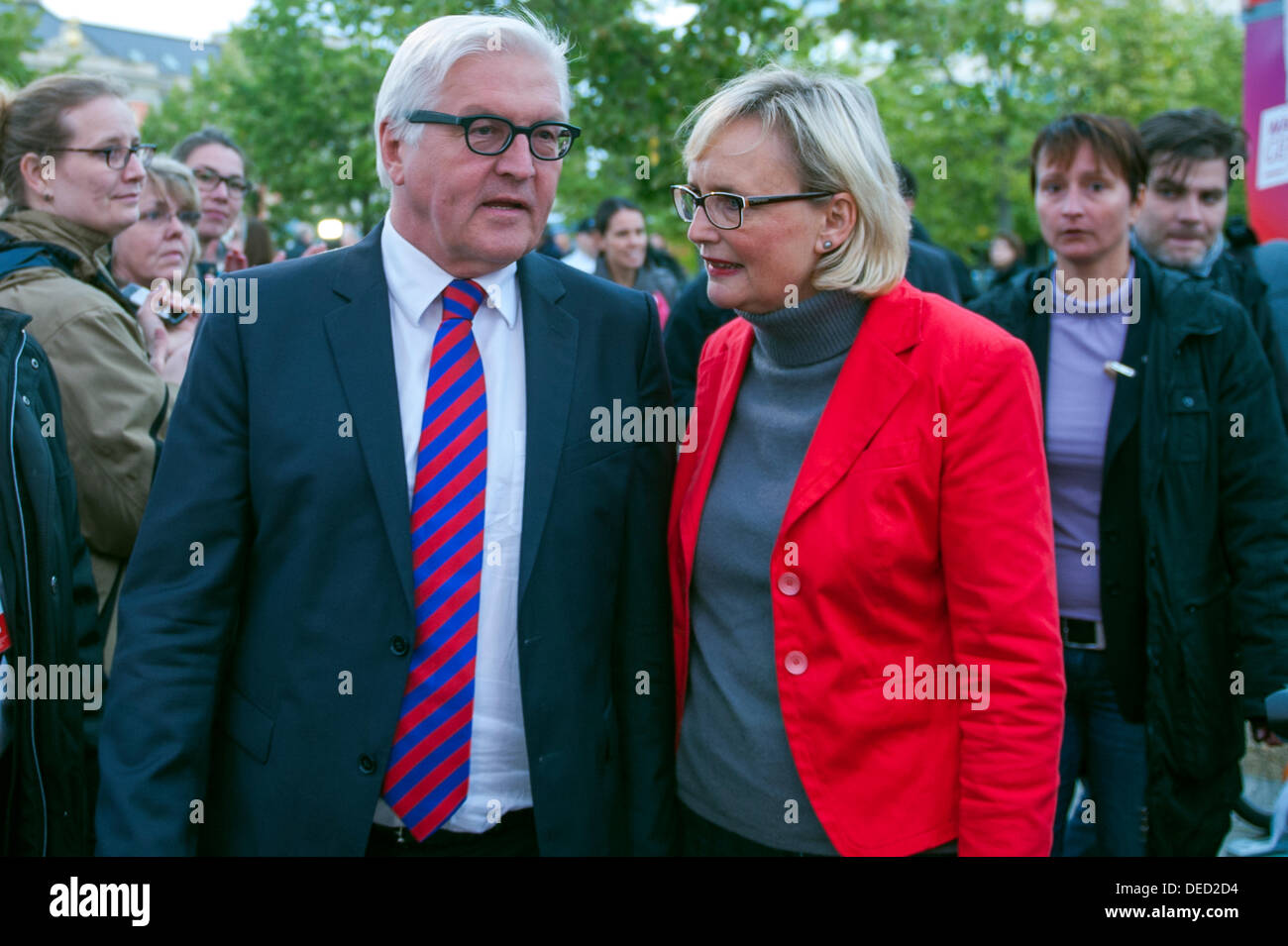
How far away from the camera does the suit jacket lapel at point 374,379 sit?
2098 millimetres

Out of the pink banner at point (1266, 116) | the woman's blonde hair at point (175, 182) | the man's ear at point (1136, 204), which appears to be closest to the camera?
the man's ear at point (1136, 204)

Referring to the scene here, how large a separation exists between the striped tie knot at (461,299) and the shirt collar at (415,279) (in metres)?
0.01

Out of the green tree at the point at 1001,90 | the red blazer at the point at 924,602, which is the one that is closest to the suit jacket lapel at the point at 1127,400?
the red blazer at the point at 924,602

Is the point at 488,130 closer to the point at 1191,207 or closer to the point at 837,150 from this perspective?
the point at 837,150

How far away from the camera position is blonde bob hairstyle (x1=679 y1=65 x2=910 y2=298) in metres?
2.31

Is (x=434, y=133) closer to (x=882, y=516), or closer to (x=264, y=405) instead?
(x=264, y=405)

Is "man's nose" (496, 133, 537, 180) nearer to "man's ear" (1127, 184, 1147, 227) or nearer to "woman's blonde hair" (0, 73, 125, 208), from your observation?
"woman's blonde hair" (0, 73, 125, 208)

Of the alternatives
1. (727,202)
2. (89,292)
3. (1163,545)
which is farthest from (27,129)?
(1163,545)

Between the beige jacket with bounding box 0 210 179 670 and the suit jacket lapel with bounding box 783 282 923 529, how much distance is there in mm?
1877

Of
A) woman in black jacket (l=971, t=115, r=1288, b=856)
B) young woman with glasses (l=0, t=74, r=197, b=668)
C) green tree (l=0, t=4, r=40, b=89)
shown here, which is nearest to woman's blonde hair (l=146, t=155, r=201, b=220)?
young woman with glasses (l=0, t=74, r=197, b=668)

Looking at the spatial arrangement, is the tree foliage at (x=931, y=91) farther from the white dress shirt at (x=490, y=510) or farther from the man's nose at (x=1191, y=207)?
the white dress shirt at (x=490, y=510)

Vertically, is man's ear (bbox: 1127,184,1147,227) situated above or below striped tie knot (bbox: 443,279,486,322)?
above
